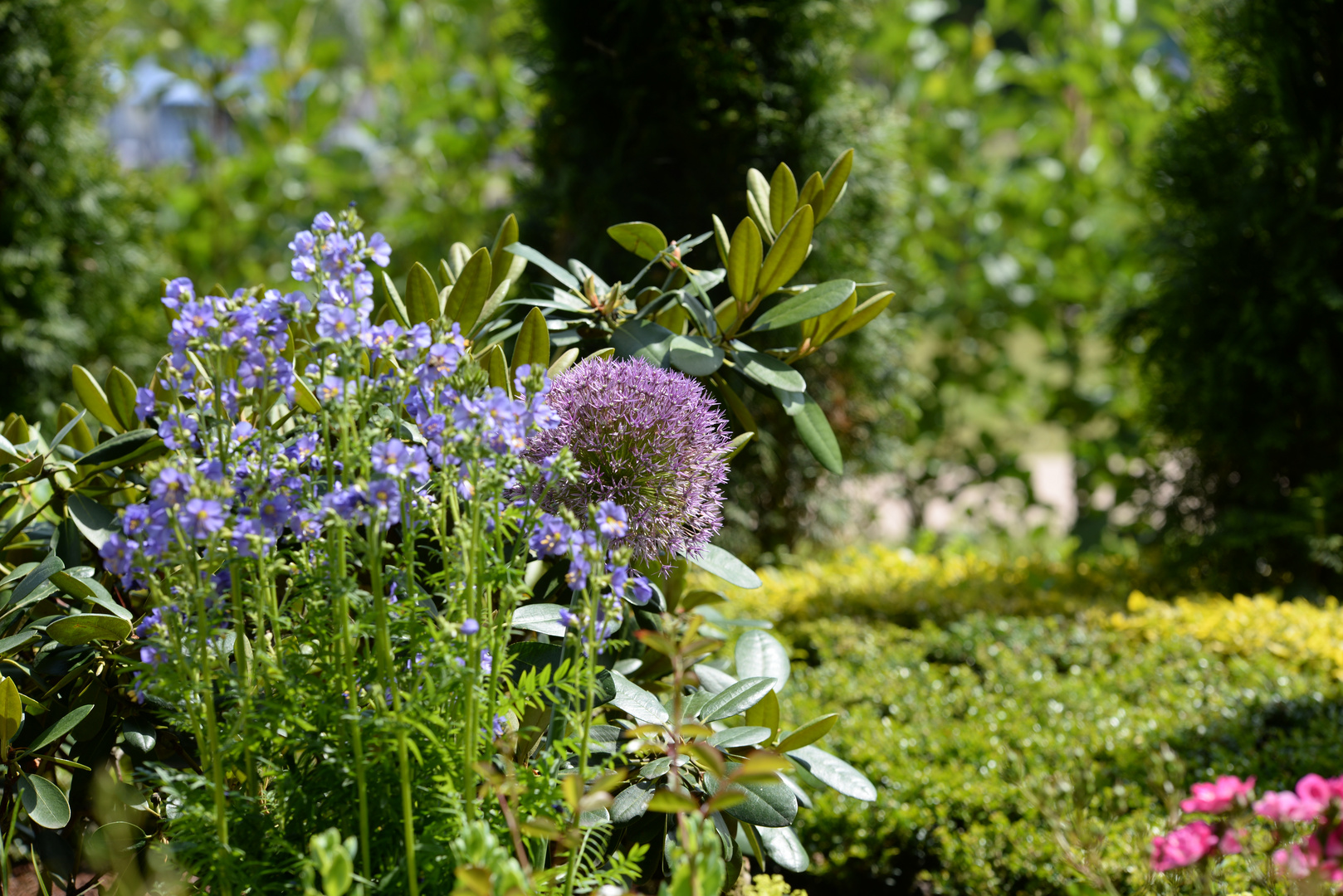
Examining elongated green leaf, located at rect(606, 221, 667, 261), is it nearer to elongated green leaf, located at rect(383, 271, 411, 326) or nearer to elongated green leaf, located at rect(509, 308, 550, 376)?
elongated green leaf, located at rect(509, 308, 550, 376)

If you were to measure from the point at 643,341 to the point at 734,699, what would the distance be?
0.60 meters

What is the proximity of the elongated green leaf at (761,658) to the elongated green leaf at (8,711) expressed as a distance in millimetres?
1127

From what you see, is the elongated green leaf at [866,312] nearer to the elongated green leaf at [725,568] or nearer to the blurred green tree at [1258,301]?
the elongated green leaf at [725,568]

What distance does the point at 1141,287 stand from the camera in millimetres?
4508

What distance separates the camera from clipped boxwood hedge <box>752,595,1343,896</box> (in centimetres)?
184

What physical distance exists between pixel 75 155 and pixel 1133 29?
4657 millimetres

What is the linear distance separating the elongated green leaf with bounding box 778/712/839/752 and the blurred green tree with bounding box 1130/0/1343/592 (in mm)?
→ 2318

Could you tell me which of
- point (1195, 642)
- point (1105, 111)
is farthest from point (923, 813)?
point (1105, 111)

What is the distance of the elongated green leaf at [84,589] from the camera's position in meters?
1.44

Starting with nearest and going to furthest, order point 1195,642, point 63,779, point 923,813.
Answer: point 63,779 < point 923,813 < point 1195,642

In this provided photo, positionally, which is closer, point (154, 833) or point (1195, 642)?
point (154, 833)

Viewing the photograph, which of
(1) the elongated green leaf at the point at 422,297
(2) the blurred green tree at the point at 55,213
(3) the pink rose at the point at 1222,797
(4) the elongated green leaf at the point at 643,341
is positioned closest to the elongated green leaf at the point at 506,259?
(1) the elongated green leaf at the point at 422,297

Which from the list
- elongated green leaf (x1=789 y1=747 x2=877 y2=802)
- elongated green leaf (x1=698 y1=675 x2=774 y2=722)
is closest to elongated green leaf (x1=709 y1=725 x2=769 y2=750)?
elongated green leaf (x1=698 y1=675 x2=774 y2=722)

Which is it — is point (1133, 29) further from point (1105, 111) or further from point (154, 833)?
point (154, 833)
